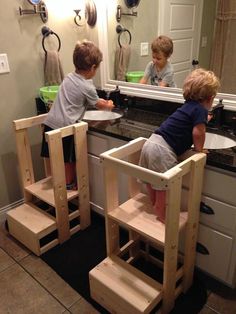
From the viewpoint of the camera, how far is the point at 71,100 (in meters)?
1.77

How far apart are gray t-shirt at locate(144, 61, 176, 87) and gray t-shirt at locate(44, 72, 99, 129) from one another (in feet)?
1.61

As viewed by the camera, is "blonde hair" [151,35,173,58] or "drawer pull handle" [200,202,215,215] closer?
"drawer pull handle" [200,202,215,215]

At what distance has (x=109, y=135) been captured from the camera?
1710mm

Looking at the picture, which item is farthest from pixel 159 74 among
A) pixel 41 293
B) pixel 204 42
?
pixel 41 293

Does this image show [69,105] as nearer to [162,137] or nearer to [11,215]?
[162,137]

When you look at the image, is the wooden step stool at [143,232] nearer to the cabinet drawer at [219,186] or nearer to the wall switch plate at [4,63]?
the cabinet drawer at [219,186]

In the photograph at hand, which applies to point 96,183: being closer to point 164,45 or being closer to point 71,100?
point 71,100

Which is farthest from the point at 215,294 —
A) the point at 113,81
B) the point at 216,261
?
the point at 113,81

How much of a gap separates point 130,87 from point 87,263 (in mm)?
1269

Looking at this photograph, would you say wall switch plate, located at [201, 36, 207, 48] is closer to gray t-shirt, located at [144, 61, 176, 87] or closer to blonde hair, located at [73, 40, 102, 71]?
gray t-shirt, located at [144, 61, 176, 87]

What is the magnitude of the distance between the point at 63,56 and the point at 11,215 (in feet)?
4.05

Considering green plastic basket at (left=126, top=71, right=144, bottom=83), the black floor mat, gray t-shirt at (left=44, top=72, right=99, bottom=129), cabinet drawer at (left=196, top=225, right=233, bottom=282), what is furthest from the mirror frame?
the black floor mat

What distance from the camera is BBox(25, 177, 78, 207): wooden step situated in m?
1.91

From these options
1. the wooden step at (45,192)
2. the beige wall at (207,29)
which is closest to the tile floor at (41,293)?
the wooden step at (45,192)
